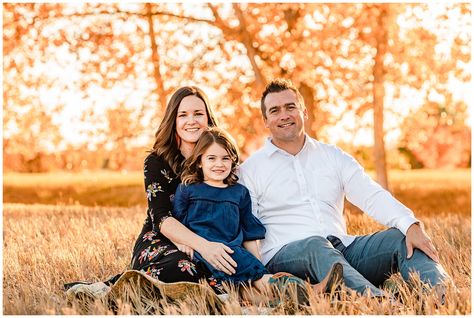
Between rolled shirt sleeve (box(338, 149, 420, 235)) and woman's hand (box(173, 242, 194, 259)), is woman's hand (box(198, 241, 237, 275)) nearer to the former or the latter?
woman's hand (box(173, 242, 194, 259))

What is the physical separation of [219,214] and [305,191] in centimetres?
63

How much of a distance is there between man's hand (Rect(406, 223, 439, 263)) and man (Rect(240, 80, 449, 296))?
2cm

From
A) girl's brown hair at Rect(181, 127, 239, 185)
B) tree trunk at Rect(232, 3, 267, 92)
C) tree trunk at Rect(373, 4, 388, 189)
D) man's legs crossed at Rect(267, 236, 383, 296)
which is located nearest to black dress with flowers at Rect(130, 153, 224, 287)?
girl's brown hair at Rect(181, 127, 239, 185)

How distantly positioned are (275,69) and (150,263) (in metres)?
5.80

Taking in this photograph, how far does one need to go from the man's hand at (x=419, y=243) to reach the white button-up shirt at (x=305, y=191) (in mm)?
323

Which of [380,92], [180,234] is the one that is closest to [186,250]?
[180,234]

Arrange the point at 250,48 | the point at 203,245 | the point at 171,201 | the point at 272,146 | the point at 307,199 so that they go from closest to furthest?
the point at 203,245 → the point at 171,201 → the point at 307,199 → the point at 272,146 → the point at 250,48

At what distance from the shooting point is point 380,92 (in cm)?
965

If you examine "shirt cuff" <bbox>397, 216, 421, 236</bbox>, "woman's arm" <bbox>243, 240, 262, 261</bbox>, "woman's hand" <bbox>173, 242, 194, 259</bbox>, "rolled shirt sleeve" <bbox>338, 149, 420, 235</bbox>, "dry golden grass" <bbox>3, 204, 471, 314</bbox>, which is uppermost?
"rolled shirt sleeve" <bbox>338, 149, 420, 235</bbox>

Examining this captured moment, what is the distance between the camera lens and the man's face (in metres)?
4.71

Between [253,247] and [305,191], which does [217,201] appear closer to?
[253,247]

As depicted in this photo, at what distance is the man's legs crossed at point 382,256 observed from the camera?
163 inches

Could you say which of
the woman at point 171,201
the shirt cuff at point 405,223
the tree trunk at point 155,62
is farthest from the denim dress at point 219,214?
the tree trunk at point 155,62

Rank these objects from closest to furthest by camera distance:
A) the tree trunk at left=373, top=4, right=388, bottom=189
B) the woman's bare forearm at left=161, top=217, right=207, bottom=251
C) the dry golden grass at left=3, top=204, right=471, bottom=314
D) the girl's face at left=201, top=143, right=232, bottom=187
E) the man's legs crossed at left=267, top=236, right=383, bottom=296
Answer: the dry golden grass at left=3, top=204, right=471, bottom=314, the man's legs crossed at left=267, top=236, right=383, bottom=296, the woman's bare forearm at left=161, top=217, right=207, bottom=251, the girl's face at left=201, top=143, right=232, bottom=187, the tree trunk at left=373, top=4, right=388, bottom=189
